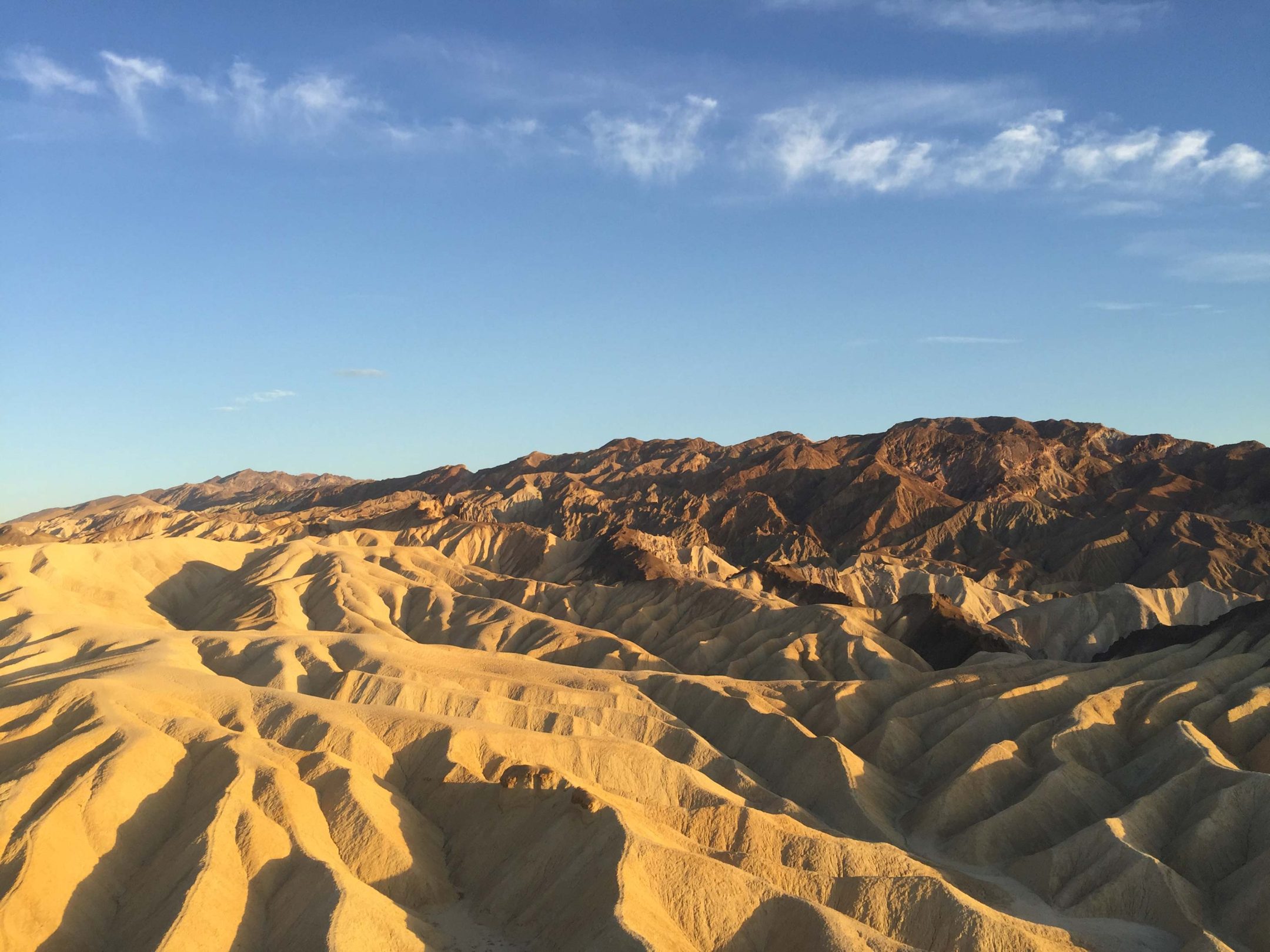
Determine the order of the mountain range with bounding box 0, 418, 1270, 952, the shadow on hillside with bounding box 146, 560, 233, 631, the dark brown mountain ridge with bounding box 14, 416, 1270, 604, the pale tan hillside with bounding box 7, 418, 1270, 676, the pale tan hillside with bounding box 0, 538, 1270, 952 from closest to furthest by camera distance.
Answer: the pale tan hillside with bounding box 0, 538, 1270, 952 < the mountain range with bounding box 0, 418, 1270, 952 < the shadow on hillside with bounding box 146, 560, 233, 631 < the pale tan hillside with bounding box 7, 418, 1270, 676 < the dark brown mountain ridge with bounding box 14, 416, 1270, 604

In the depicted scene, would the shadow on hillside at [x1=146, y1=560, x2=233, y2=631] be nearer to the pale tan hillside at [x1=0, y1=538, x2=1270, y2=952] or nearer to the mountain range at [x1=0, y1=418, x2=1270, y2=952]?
the mountain range at [x1=0, y1=418, x2=1270, y2=952]

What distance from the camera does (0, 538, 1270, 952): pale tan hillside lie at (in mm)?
31922

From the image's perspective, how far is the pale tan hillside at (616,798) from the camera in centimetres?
3192

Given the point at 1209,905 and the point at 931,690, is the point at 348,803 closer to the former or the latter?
the point at 1209,905

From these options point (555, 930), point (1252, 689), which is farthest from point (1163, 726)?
point (555, 930)

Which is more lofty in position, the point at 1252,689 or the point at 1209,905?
the point at 1252,689

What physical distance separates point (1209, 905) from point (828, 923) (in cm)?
1921

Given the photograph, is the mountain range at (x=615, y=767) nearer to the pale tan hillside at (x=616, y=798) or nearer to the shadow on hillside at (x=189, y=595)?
the pale tan hillside at (x=616, y=798)


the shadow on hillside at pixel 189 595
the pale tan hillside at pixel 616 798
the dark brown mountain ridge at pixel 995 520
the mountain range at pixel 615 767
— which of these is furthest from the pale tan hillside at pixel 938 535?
the pale tan hillside at pixel 616 798

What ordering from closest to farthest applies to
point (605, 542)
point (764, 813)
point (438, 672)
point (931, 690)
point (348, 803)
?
point (348, 803) < point (764, 813) < point (438, 672) < point (931, 690) < point (605, 542)

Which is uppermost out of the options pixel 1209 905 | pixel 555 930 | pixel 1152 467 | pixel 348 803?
pixel 1152 467

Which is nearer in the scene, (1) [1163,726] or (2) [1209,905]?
(2) [1209,905]

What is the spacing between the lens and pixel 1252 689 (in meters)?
56.5

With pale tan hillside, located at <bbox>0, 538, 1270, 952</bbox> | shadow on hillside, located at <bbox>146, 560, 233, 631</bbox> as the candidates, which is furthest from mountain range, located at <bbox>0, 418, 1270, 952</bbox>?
shadow on hillside, located at <bbox>146, 560, 233, 631</bbox>
